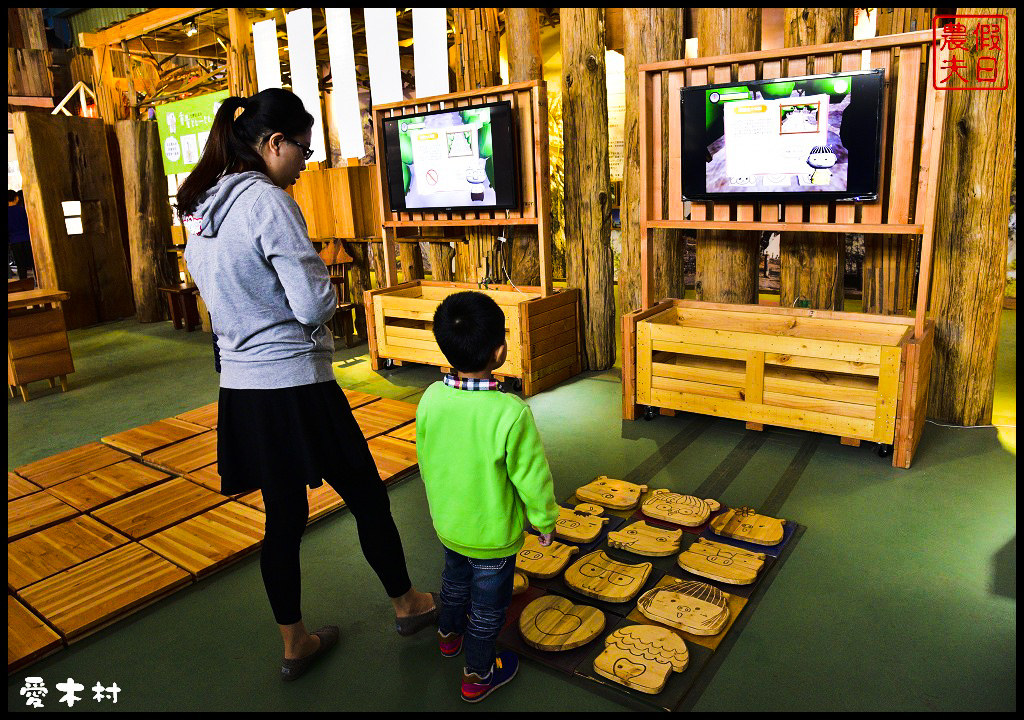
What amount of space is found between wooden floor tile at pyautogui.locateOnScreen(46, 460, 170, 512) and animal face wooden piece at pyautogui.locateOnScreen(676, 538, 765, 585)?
281 cm

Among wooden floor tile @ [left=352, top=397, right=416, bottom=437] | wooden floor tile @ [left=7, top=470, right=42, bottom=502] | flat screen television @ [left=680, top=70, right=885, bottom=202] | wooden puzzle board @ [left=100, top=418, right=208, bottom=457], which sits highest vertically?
flat screen television @ [left=680, top=70, right=885, bottom=202]

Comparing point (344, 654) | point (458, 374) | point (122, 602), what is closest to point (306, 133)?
point (458, 374)

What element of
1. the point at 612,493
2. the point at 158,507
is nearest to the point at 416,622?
the point at 612,493

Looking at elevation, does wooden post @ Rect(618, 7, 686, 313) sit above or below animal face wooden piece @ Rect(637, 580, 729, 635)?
above

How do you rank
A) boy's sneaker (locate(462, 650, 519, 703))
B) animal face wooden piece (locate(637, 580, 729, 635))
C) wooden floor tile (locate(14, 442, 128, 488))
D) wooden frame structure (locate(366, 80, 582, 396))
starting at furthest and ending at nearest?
1. wooden frame structure (locate(366, 80, 582, 396))
2. wooden floor tile (locate(14, 442, 128, 488))
3. animal face wooden piece (locate(637, 580, 729, 635))
4. boy's sneaker (locate(462, 650, 519, 703))

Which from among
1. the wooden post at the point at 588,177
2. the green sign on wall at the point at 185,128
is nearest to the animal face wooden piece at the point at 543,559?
the wooden post at the point at 588,177

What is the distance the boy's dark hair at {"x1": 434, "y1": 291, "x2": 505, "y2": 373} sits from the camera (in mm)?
2027

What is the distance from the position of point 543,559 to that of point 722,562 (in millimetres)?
700

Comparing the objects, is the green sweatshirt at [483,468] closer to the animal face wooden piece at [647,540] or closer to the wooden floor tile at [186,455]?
the animal face wooden piece at [647,540]

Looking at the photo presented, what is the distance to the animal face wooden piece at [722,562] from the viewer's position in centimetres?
277

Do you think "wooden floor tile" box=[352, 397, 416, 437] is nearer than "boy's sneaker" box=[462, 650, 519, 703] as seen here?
No

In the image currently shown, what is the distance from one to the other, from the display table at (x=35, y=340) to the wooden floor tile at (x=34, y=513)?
2378 mm

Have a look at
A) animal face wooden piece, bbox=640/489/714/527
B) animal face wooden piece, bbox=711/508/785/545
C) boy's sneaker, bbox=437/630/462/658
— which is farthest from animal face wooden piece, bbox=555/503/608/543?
boy's sneaker, bbox=437/630/462/658

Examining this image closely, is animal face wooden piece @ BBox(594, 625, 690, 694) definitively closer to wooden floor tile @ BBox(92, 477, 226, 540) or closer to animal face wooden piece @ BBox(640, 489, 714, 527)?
animal face wooden piece @ BBox(640, 489, 714, 527)
